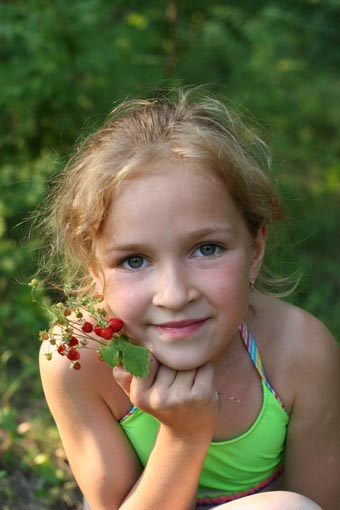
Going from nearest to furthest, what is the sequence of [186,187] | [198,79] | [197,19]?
[186,187] < [198,79] < [197,19]

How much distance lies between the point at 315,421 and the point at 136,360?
2.30 feet

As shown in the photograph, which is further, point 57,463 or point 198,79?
point 198,79

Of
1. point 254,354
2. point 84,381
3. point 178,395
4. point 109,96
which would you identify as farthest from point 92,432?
point 109,96

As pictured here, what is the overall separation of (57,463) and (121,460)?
955 mm

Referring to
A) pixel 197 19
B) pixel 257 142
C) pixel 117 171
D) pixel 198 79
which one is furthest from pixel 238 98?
pixel 117 171

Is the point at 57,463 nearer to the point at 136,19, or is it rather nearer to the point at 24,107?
the point at 24,107

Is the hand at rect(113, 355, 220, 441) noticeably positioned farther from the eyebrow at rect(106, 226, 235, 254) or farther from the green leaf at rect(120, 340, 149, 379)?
the eyebrow at rect(106, 226, 235, 254)

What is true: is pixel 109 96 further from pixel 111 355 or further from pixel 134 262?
pixel 111 355

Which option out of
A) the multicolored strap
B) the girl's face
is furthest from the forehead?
the multicolored strap

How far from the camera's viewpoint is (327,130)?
6809 mm

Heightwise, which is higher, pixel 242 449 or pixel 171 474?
pixel 171 474

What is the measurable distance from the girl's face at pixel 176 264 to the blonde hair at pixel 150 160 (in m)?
0.05

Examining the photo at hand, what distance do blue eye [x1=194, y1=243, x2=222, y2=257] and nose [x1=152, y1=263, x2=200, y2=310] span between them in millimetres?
69

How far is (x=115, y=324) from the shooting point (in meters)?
2.13
